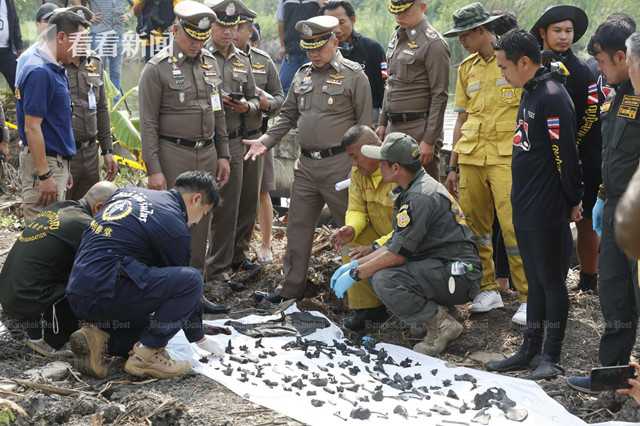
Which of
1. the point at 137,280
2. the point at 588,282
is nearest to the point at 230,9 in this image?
the point at 137,280

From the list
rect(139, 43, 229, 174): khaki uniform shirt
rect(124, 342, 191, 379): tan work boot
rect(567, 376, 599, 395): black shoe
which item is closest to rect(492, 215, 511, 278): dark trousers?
rect(567, 376, 599, 395): black shoe

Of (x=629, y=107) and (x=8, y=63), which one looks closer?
(x=629, y=107)

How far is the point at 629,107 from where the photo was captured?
4.37 metres

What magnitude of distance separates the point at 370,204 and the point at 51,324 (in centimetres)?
225

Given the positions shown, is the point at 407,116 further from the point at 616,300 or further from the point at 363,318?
the point at 616,300

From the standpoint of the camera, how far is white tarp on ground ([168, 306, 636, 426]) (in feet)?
14.6

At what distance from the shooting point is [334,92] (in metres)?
6.45

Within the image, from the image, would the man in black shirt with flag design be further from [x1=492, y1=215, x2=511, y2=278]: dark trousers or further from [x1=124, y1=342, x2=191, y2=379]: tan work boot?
[x1=124, y1=342, x2=191, y2=379]: tan work boot

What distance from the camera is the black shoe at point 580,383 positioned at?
4711mm

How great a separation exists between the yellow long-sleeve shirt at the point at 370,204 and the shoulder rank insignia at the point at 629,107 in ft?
6.23

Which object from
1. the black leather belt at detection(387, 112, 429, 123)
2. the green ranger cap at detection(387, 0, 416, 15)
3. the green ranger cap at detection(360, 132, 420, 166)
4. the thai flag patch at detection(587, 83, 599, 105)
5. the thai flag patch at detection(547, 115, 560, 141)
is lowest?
the green ranger cap at detection(360, 132, 420, 166)

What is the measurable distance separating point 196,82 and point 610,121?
317 centimetres

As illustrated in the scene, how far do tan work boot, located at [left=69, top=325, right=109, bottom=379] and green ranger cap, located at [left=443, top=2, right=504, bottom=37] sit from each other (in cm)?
302

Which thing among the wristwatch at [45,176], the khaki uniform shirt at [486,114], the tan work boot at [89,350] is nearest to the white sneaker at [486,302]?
the khaki uniform shirt at [486,114]
